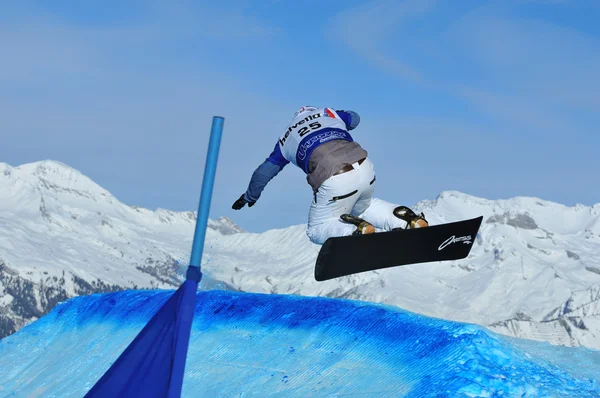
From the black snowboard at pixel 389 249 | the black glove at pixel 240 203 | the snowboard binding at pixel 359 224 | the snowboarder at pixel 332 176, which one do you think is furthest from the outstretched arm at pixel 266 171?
the black snowboard at pixel 389 249

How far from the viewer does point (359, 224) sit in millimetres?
9055

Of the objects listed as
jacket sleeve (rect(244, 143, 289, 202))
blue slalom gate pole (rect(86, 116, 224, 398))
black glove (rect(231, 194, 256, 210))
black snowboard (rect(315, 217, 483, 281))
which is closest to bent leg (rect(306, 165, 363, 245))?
black snowboard (rect(315, 217, 483, 281))

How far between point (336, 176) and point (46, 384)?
7.11 metres

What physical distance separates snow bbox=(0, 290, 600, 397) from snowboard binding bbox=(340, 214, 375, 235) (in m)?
1.93

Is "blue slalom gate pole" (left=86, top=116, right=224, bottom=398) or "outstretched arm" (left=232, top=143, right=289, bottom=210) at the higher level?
"outstretched arm" (left=232, top=143, right=289, bottom=210)

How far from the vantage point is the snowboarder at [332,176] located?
911cm

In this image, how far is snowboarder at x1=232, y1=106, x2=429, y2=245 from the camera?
911 centimetres

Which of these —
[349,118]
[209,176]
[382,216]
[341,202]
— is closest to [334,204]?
[341,202]

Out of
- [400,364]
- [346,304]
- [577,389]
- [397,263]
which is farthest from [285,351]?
[577,389]

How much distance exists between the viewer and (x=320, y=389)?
9875 mm

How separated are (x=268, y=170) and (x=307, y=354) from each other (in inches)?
115

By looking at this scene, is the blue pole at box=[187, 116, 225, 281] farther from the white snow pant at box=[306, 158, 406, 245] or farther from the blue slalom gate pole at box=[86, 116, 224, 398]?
the white snow pant at box=[306, 158, 406, 245]

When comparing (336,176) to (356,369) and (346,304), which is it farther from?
(346,304)

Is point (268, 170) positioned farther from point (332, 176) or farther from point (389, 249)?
point (389, 249)
